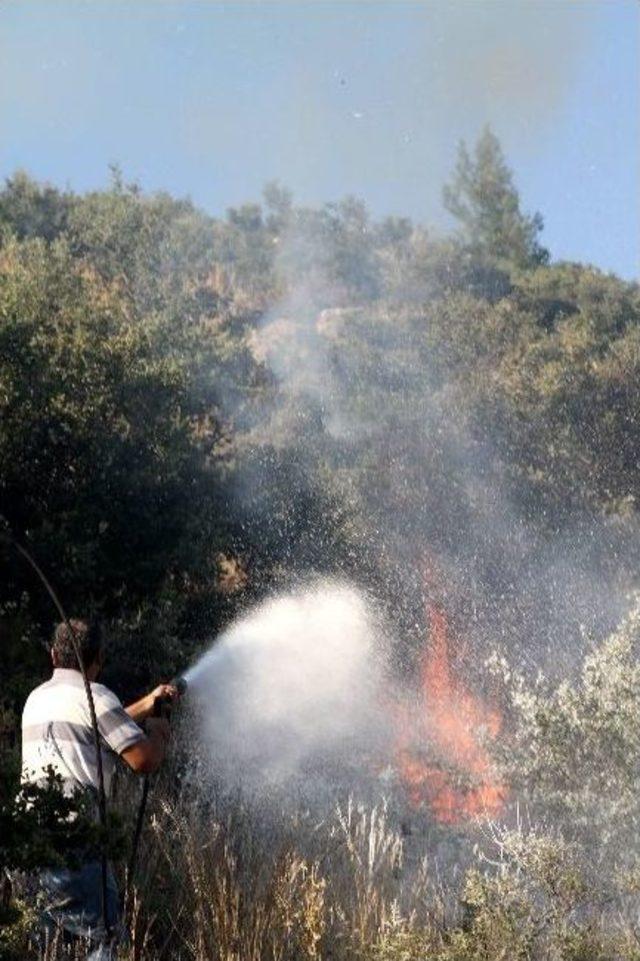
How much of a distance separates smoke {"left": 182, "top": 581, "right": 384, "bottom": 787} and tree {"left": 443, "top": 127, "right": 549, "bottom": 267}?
74.0ft

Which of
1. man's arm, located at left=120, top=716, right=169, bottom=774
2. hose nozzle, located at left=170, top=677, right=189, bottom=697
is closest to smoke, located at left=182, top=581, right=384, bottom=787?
hose nozzle, located at left=170, top=677, right=189, bottom=697

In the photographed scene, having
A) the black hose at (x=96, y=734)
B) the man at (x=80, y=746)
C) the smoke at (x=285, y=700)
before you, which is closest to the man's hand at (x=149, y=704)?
the man at (x=80, y=746)

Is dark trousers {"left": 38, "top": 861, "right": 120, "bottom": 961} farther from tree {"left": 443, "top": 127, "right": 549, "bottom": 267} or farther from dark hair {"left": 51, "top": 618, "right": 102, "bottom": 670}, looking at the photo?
tree {"left": 443, "top": 127, "right": 549, "bottom": 267}

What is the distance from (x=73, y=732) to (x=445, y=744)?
8229 millimetres

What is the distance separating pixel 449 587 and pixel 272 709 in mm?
8437

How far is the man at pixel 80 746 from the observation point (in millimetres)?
5344

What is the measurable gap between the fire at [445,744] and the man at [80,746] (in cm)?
269

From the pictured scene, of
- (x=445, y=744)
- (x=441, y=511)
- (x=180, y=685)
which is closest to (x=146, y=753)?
(x=180, y=685)

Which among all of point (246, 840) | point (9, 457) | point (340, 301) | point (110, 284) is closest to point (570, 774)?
point (246, 840)

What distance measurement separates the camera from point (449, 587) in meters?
20.6

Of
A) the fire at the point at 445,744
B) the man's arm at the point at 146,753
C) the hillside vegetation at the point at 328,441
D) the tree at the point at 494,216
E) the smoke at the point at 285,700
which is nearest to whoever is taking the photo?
the man's arm at the point at 146,753

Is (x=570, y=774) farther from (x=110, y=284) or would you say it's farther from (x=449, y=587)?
(x=110, y=284)

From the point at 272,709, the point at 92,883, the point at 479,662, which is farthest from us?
the point at 479,662

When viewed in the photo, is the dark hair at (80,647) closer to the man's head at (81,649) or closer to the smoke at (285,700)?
the man's head at (81,649)
